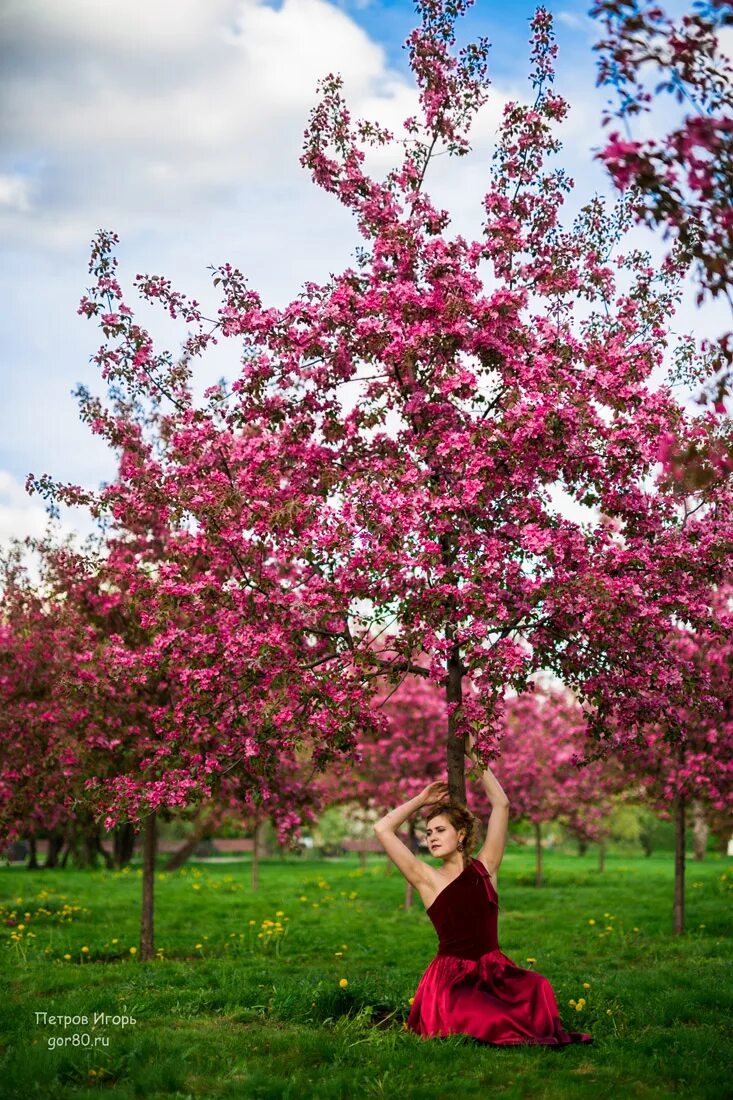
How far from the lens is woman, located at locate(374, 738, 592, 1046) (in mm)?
8172

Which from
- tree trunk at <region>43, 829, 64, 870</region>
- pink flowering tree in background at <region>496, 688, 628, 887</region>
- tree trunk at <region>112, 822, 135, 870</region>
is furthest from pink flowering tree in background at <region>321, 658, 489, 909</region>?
tree trunk at <region>43, 829, 64, 870</region>

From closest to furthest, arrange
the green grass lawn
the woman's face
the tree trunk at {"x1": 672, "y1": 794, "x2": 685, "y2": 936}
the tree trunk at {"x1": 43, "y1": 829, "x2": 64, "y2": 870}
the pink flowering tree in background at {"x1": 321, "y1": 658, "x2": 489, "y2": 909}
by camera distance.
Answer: the green grass lawn
the woman's face
the tree trunk at {"x1": 672, "y1": 794, "x2": 685, "y2": 936}
the pink flowering tree in background at {"x1": 321, "y1": 658, "x2": 489, "y2": 909}
the tree trunk at {"x1": 43, "y1": 829, "x2": 64, "y2": 870}

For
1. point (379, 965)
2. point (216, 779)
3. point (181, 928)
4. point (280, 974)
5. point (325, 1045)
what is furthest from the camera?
point (181, 928)

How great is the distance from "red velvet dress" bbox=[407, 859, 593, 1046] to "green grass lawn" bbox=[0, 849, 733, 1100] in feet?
0.72

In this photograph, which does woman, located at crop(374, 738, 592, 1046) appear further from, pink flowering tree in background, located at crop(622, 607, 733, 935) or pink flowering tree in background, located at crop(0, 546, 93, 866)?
pink flowering tree in background, located at crop(622, 607, 733, 935)

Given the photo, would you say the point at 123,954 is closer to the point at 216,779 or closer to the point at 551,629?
the point at 216,779

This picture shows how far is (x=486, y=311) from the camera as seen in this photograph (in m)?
9.80

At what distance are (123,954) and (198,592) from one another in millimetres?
7136

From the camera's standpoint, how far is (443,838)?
866 centimetres

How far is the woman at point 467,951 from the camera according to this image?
322 inches

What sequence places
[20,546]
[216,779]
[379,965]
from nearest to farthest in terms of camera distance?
[216,779]
[379,965]
[20,546]

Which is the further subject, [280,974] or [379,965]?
[379,965]

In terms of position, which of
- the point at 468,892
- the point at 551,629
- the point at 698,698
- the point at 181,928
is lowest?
the point at 181,928

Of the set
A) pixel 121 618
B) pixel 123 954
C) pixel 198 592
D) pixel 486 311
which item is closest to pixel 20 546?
pixel 121 618
